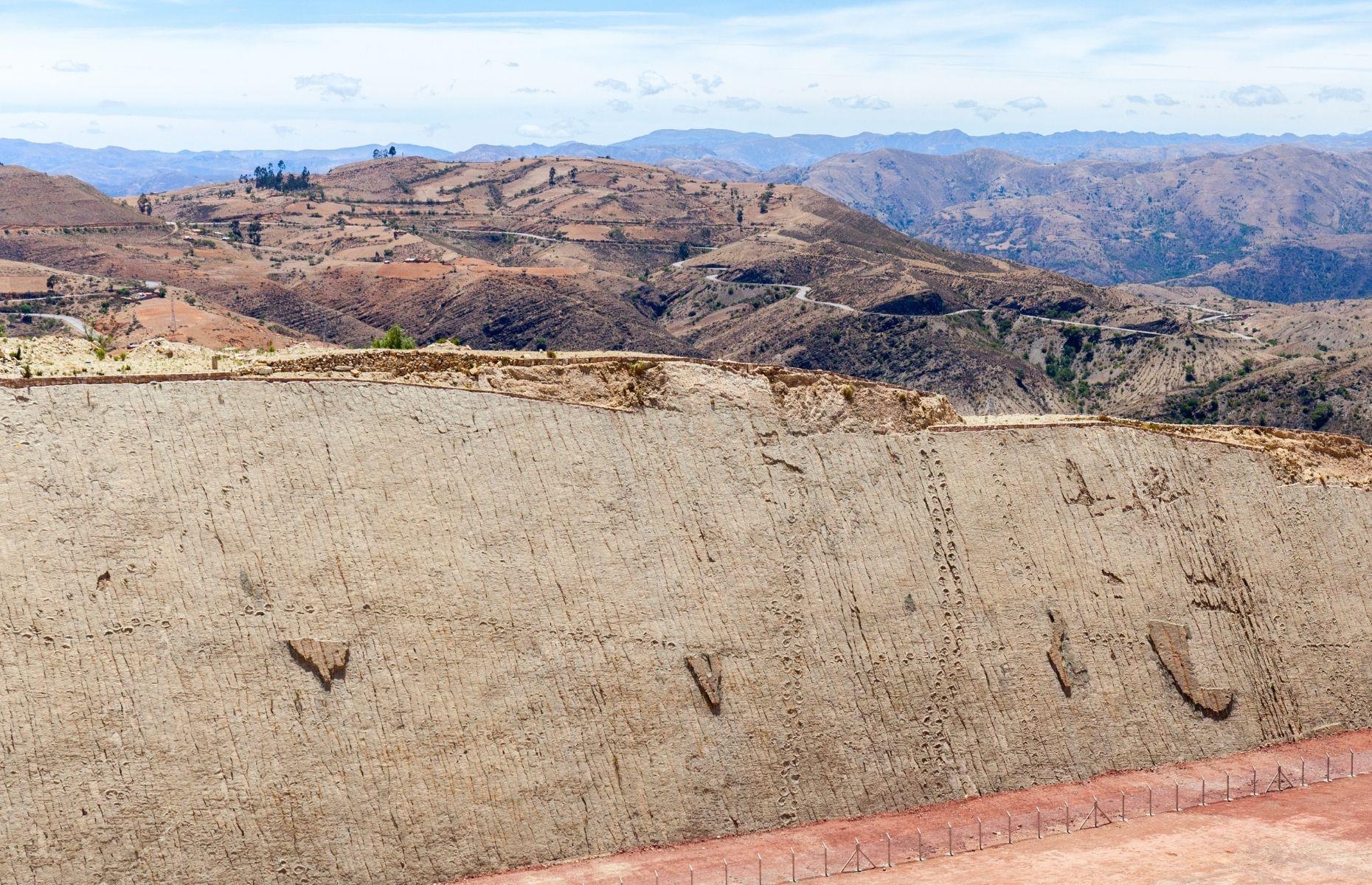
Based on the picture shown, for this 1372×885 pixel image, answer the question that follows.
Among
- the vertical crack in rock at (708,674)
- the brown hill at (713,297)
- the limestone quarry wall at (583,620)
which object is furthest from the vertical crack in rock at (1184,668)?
the brown hill at (713,297)

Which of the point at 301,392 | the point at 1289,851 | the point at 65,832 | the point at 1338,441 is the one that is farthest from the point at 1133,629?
the point at 65,832

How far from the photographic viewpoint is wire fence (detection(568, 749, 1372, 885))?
866 inches

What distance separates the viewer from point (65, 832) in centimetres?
2002

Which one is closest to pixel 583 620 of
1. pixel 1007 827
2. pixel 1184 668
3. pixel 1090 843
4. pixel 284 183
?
pixel 1007 827

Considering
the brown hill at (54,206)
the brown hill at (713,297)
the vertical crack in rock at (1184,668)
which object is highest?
the brown hill at (54,206)

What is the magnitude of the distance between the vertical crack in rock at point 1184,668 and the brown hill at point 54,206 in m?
119

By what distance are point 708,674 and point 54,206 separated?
12456 cm

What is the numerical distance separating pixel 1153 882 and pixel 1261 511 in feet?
38.3

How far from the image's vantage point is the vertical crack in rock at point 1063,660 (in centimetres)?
2644

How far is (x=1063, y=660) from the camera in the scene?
1046 inches

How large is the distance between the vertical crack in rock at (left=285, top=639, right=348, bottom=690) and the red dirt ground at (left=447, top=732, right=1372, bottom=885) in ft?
15.1

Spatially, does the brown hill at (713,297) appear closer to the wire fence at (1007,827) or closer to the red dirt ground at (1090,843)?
the wire fence at (1007,827)

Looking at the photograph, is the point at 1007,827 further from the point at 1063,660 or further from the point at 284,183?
the point at 284,183

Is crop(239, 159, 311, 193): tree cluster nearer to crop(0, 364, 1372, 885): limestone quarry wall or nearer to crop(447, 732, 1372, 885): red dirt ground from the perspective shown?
crop(0, 364, 1372, 885): limestone quarry wall
